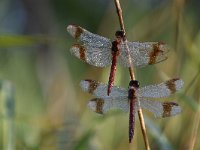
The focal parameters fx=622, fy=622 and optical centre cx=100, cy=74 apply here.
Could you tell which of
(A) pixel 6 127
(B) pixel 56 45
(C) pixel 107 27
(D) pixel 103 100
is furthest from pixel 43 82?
(D) pixel 103 100

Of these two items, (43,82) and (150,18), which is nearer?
(150,18)

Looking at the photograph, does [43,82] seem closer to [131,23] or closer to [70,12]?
[131,23]

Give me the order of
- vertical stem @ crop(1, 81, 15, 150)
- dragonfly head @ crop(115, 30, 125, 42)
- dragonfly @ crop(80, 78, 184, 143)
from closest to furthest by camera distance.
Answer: dragonfly head @ crop(115, 30, 125, 42), dragonfly @ crop(80, 78, 184, 143), vertical stem @ crop(1, 81, 15, 150)

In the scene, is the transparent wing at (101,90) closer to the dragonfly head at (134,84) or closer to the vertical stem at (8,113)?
the dragonfly head at (134,84)

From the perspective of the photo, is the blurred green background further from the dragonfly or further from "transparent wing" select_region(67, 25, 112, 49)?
"transparent wing" select_region(67, 25, 112, 49)

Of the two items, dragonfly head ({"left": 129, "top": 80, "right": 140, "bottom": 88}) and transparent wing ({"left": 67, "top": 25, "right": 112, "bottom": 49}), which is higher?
transparent wing ({"left": 67, "top": 25, "right": 112, "bottom": 49})

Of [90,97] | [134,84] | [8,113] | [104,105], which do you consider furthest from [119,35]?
[90,97]

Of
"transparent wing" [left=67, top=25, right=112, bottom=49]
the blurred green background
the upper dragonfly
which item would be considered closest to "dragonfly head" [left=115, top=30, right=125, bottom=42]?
the upper dragonfly
